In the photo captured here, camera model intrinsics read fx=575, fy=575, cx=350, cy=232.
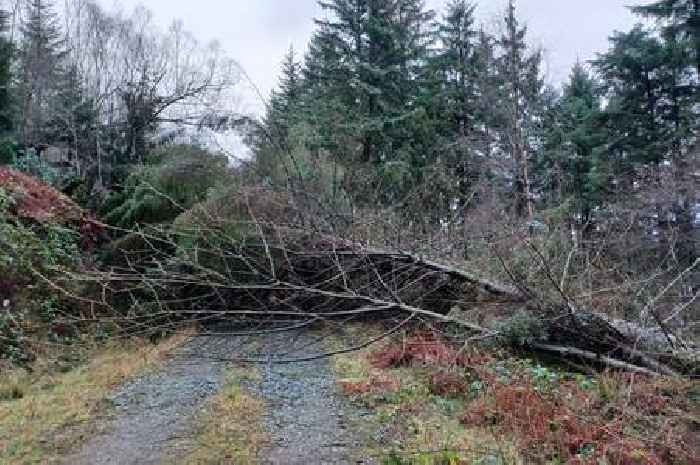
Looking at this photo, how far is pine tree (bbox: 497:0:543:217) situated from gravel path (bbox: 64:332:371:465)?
29.4ft

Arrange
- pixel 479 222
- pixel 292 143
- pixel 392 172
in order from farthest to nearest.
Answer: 1. pixel 392 172
2. pixel 292 143
3. pixel 479 222

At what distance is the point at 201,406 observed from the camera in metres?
5.30

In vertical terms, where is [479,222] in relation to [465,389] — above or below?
above

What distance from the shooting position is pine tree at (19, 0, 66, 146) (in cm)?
1833

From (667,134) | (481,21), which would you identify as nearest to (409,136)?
(481,21)

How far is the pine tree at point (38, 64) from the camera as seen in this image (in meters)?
18.3

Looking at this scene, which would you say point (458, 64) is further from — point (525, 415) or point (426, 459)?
point (426, 459)

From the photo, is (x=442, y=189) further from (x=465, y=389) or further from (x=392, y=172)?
(x=465, y=389)

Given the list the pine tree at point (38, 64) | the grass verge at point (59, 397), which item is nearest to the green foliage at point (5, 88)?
the pine tree at point (38, 64)

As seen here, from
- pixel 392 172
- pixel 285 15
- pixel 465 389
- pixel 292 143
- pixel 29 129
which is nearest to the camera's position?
pixel 465 389

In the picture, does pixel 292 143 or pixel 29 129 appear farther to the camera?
pixel 29 129

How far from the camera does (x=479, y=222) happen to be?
8445 millimetres

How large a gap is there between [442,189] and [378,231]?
266 inches

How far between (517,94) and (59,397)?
1210 centimetres
